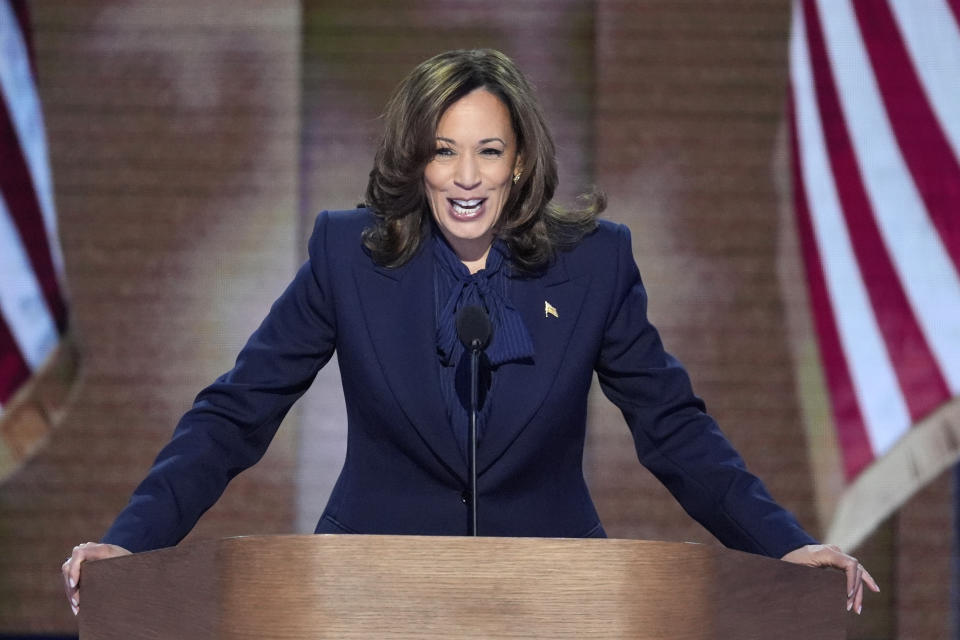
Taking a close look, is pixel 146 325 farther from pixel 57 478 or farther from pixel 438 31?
pixel 438 31

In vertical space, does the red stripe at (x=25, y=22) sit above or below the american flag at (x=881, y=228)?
above

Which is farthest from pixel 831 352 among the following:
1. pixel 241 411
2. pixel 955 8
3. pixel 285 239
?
pixel 241 411

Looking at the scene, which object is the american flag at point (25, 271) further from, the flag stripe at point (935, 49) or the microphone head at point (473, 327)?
the microphone head at point (473, 327)

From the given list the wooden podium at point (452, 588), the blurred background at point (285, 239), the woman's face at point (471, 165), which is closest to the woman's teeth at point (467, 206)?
the woman's face at point (471, 165)

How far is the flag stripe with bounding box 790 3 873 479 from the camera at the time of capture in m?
4.54

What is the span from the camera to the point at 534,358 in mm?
2037

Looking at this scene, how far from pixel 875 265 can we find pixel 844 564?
293cm

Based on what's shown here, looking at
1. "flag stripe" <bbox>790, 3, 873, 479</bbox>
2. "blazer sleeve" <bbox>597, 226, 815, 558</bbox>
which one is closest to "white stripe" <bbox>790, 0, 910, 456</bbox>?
"flag stripe" <bbox>790, 3, 873, 479</bbox>

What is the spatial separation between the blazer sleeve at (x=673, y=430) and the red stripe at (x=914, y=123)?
255 centimetres

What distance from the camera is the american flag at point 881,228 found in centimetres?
439

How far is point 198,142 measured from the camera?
466 cm

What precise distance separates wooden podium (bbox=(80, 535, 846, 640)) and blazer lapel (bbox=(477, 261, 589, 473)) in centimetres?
64

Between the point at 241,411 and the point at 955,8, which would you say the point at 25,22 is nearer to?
the point at 241,411

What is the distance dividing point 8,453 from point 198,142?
1.31 metres
